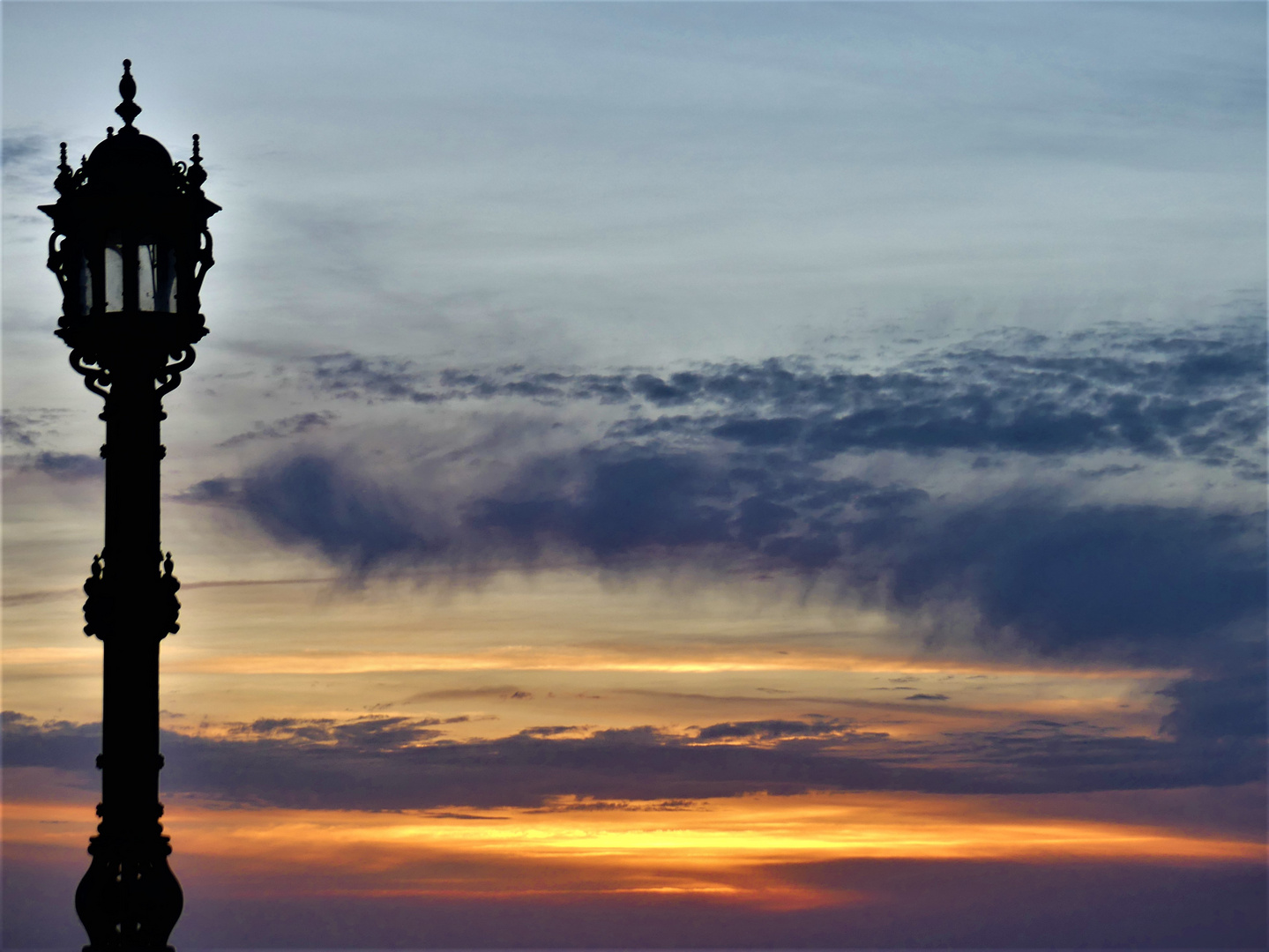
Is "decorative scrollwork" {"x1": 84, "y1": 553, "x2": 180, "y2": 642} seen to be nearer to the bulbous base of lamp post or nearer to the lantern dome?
the bulbous base of lamp post

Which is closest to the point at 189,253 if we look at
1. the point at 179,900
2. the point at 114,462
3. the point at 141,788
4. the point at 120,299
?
the point at 120,299

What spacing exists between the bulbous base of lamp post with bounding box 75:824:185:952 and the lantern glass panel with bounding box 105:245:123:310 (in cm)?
543

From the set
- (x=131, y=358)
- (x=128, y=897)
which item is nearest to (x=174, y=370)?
(x=131, y=358)

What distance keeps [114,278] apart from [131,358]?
902mm

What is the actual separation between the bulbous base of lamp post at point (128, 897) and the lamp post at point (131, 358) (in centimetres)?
10

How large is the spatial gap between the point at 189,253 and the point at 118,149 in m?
1.33

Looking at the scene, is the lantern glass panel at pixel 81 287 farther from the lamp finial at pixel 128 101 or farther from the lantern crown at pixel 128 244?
the lamp finial at pixel 128 101

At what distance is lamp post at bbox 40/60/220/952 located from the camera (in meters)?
16.8

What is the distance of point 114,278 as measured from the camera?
56.7 feet

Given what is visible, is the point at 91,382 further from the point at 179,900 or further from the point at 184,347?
the point at 179,900

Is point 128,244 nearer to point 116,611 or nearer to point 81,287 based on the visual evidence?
point 81,287

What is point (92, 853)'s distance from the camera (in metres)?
16.4

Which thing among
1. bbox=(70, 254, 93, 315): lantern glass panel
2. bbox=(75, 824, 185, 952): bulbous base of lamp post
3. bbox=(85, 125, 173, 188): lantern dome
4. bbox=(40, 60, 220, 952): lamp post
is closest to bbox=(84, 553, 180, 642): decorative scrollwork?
bbox=(40, 60, 220, 952): lamp post

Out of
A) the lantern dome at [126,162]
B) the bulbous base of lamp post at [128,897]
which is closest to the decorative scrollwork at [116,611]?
the bulbous base of lamp post at [128,897]
